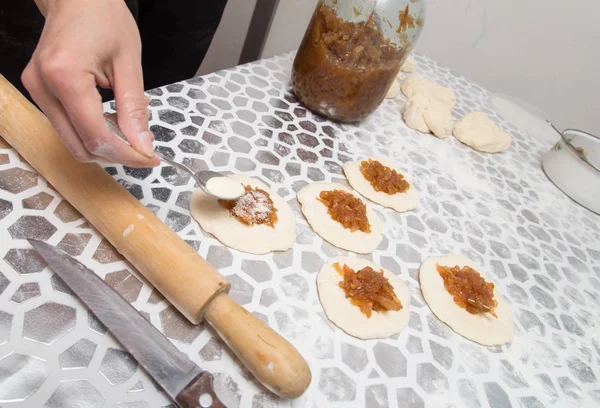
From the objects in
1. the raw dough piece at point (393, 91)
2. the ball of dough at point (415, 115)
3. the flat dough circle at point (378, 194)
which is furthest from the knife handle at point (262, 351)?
the raw dough piece at point (393, 91)

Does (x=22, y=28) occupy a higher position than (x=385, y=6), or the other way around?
(x=385, y=6)

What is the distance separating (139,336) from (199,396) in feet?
0.58

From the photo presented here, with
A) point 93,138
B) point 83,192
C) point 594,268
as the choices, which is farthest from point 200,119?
point 594,268

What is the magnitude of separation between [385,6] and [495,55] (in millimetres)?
2057

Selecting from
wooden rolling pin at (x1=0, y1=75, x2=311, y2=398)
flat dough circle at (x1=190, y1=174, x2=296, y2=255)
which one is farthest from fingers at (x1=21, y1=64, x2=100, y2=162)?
flat dough circle at (x1=190, y1=174, x2=296, y2=255)

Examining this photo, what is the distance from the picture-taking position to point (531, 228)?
1.80 metres

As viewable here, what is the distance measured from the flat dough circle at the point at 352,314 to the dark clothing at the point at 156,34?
1.21 m

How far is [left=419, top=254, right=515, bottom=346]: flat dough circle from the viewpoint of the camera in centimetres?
124

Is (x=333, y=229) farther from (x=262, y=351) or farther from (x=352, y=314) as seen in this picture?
(x=262, y=351)

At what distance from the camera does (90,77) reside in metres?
0.81

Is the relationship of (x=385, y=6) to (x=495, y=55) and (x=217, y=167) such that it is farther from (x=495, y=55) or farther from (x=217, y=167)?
(x=495, y=55)

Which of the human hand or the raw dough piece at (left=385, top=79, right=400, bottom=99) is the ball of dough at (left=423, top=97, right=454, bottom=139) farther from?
the human hand

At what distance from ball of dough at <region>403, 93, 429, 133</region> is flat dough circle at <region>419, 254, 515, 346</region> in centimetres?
91

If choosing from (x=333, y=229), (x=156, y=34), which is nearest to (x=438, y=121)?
(x=333, y=229)
